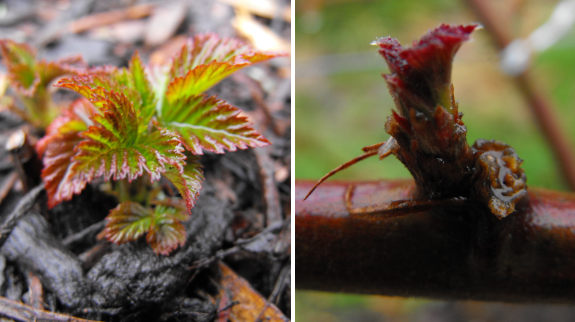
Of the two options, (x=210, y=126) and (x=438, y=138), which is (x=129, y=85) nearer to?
(x=210, y=126)

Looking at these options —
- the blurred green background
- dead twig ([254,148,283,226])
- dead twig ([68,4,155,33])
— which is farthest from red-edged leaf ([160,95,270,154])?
the blurred green background

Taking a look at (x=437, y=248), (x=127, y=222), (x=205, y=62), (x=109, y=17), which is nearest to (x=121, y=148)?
(x=127, y=222)

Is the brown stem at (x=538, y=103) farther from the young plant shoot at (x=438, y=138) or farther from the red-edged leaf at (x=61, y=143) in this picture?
the red-edged leaf at (x=61, y=143)

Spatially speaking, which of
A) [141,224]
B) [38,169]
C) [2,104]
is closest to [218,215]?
[141,224]

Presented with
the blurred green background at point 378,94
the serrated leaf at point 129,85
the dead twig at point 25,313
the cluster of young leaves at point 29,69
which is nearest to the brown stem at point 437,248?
the serrated leaf at point 129,85

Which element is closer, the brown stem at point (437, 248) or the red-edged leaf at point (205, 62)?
the brown stem at point (437, 248)

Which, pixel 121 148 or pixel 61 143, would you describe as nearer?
pixel 121 148
